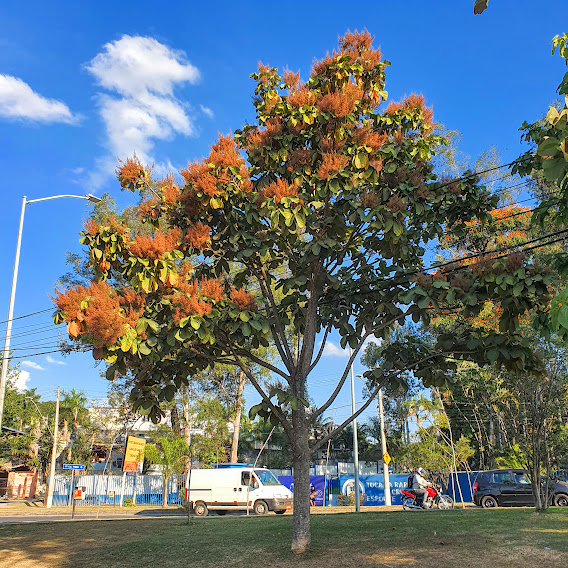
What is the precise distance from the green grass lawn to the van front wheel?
9.71 metres

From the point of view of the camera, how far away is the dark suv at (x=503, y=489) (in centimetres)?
2298

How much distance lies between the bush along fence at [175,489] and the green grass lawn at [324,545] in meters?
19.1

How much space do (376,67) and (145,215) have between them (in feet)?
16.7

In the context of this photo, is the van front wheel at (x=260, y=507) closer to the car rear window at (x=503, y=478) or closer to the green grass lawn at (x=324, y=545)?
the green grass lawn at (x=324, y=545)

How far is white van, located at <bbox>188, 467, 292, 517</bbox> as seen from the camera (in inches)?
906

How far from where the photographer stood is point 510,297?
802 cm

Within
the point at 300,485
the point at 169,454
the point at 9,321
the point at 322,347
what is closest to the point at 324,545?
the point at 300,485

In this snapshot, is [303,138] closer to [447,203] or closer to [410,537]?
[447,203]

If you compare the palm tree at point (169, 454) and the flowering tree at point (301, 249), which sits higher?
the flowering tree at point (301, 249)

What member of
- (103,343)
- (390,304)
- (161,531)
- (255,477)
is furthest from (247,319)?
(255,477)

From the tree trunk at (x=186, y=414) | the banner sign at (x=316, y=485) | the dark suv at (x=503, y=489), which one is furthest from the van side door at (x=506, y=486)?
the tree trunk at (x=186, y=414)

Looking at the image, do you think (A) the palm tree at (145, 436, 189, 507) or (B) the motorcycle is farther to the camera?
(A) the palm tree at (145, 436, 189, 507)

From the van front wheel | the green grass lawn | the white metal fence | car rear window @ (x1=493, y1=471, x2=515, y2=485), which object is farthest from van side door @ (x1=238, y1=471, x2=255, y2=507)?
the white metal fence

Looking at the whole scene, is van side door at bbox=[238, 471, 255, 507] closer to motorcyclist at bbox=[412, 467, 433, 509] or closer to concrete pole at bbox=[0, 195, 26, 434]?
motorcyclist at bbox=[412, 467, 433, 509]
